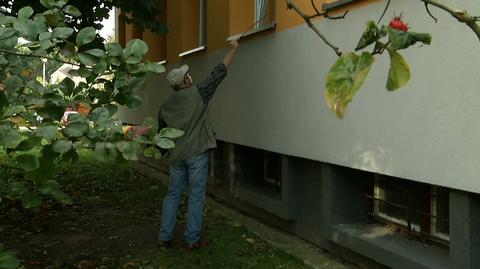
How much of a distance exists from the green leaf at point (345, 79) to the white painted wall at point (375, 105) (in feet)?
8.13

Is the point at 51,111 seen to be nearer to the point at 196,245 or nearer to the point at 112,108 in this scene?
the point at 112,108

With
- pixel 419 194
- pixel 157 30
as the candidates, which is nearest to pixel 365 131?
pixel 419 194

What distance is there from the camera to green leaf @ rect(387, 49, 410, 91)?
126cm

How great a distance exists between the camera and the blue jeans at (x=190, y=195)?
5566 mm

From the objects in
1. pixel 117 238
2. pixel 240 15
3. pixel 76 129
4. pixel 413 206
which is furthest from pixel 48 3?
pixel 240 15

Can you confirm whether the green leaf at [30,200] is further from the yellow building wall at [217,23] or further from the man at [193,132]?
the yellow building wall at [217,23]

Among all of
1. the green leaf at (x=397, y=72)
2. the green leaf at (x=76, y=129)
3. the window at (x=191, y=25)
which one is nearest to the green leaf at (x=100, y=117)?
the green leaf at (x=76, y=129)

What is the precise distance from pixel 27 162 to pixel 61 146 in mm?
160

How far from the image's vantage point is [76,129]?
2779 millimetres

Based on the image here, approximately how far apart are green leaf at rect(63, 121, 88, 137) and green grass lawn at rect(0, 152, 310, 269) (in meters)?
0.87

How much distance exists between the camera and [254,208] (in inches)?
277

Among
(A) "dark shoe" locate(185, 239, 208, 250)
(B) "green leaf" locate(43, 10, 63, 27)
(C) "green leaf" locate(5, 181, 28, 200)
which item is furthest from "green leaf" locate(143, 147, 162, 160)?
(A) "dark shoe" locate(185, 239, 208, 250)

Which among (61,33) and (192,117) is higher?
(61,33)

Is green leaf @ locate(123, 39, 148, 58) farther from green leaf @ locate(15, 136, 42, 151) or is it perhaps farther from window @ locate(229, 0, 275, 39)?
window @ locate(229, 0, 275, 39)
